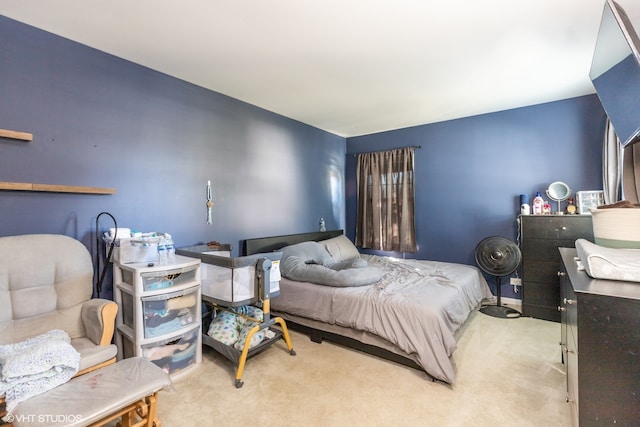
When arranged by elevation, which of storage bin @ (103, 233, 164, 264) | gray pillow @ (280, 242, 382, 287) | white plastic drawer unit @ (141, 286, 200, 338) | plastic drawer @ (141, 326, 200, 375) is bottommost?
plastic drawer @ (141, 326, 200, 375)

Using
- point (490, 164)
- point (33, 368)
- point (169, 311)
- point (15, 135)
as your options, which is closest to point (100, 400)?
point (33, 368)

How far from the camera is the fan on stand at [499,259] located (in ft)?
10.9

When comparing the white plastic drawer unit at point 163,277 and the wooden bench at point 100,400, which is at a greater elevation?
the white plastic drawer unit at point 163,277

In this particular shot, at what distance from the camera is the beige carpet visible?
1.75 m

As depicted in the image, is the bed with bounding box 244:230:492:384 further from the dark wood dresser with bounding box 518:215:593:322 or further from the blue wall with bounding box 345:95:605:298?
the blue wall with bounding box 345:95:605:298

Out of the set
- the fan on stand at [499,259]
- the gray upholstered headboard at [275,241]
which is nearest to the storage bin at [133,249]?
the gray upholstered headboard at [275,241]

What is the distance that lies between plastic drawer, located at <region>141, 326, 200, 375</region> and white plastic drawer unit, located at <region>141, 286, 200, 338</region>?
0.28 feet

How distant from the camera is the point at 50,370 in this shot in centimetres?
141

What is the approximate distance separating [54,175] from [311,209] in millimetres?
2989

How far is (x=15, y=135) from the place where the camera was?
6.19ft

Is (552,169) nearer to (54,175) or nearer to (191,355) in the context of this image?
(191,355)

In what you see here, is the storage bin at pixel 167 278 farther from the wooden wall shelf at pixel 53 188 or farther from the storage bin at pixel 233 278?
the wooden wall shelf at pixel 53 188

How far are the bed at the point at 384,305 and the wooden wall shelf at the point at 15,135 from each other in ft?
6.63

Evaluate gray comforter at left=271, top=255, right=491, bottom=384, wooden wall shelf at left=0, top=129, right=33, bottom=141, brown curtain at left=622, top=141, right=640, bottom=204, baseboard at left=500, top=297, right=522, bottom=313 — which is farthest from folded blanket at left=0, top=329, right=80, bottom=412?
baseboard at left=500, top=297, right=522, bottom=313
